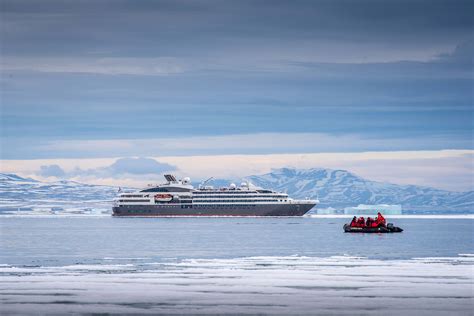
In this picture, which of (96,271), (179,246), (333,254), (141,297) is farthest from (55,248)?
(141,297)

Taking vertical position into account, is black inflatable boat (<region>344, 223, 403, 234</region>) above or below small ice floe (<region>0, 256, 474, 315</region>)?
above

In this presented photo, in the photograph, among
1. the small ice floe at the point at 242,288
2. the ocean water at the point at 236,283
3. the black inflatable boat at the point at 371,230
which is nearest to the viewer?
the small ice floe at the point at 242,288

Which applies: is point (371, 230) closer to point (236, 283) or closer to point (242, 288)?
point (236, 283)

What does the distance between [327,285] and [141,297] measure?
10359 millimetres

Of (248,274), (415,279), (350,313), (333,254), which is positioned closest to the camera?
(350,313)

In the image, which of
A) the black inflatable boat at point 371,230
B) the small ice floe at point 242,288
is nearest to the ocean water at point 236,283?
the small ice floe at point 242,288

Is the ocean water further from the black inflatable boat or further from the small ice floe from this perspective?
the black inflatable boat

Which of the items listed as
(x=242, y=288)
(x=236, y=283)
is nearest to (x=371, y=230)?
(x=236, y=283)

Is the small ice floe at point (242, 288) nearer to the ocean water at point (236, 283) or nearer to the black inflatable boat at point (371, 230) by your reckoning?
the ocean water at point (236, 283)

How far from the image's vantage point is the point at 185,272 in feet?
194

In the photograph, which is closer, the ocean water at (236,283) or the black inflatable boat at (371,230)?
the ocean water at (236,283)

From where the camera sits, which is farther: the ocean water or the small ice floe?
the ocean water

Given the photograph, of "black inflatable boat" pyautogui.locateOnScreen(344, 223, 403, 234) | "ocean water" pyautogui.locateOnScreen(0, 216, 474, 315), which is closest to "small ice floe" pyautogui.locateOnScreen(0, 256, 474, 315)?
"ocean water" pyautogui.locateOnScreen(0, 216, 474, 315)

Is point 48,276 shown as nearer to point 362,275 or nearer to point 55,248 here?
point 362,275
